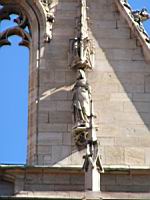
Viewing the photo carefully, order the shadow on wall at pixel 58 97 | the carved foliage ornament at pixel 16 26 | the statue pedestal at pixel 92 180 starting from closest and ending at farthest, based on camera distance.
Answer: the statue pedestal at pixel 92 180
the shadow on wall at pixel 58 97
the carved foliage ornament at pixel 16 26

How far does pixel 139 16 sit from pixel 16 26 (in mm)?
1839

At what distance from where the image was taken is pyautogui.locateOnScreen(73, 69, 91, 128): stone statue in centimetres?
1816

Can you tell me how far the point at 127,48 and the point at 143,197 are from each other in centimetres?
279

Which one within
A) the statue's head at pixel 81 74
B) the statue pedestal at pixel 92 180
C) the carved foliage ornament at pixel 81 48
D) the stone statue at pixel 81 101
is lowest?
the statue pedestal at pixel 92 180

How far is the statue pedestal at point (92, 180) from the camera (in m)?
16.9

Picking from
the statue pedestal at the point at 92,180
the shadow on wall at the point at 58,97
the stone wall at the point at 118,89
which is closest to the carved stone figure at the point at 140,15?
the stone wall at the point at 118,89

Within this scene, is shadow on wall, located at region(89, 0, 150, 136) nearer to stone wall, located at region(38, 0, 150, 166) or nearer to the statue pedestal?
stone wall, located at region(38, 0, 150, 166)

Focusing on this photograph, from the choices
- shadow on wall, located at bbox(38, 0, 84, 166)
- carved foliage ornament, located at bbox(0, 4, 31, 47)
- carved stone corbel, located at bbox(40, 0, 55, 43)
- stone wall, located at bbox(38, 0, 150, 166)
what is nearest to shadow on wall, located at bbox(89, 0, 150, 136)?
stone wall, located at bbox(38, 0, 150, 166)

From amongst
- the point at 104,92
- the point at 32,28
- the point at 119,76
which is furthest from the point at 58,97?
the point at 32,28

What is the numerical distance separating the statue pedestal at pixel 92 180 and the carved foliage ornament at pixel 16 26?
3.07 metres

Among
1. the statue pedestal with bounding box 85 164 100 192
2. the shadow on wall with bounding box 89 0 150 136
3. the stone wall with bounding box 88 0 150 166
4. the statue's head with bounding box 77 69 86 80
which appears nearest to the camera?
the statue pedestal with bounding box 85 164 100 192

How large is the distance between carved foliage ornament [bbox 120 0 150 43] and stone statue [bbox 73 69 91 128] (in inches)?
49.7

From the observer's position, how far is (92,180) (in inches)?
667

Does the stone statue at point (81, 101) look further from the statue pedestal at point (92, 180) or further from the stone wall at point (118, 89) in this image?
the statue pedestal at point (92, 180)
